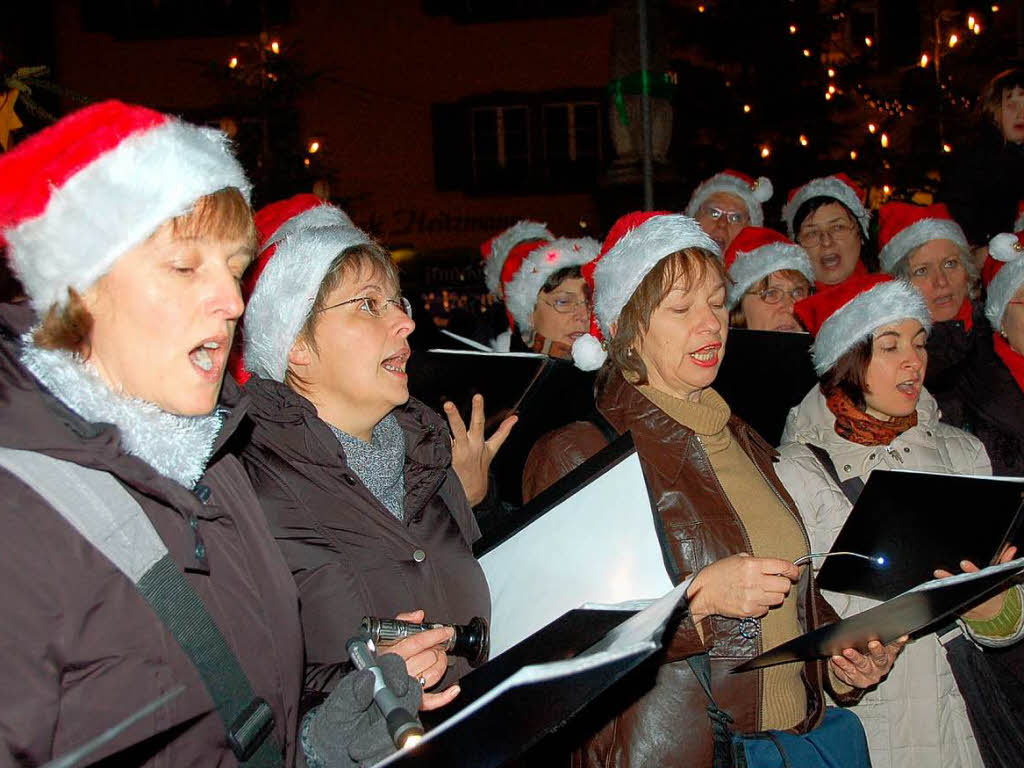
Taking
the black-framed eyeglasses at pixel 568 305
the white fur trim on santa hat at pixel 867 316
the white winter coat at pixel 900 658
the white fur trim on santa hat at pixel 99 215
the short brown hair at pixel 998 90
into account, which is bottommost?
the white winter coat at pixel 900 658

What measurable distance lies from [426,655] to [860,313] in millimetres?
2454

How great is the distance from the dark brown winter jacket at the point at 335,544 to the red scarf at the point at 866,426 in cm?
170

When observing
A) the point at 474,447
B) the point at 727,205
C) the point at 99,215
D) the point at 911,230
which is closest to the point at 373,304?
the point at 474,447

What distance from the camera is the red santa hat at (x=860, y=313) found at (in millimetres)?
3691

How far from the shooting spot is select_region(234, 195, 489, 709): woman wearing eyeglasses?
231 centimetres

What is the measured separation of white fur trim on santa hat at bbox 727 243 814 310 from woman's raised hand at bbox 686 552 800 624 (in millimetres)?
2615

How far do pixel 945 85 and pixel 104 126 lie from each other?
36.8 feet

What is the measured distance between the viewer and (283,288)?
9.09 ft

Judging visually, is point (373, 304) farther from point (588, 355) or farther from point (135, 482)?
point (135, 482)

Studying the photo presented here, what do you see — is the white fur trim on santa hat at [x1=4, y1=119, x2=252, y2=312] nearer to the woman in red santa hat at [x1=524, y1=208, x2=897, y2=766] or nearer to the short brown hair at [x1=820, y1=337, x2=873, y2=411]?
the woman in red santa hat at [x1=524, y1=208, x2=897, y2=766]

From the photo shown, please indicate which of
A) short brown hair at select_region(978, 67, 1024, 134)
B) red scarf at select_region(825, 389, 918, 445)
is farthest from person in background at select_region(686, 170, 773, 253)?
red scarf at select_region(825, 389, 918, 445)

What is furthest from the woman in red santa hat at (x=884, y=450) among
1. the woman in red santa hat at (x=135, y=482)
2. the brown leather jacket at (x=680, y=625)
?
the woman in red santa hat at (x=135, y=482)

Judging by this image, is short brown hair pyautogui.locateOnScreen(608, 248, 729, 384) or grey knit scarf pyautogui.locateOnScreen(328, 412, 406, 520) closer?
grey knit scarf pyautogui.locateOnScreen(328, 412, 406, 520)

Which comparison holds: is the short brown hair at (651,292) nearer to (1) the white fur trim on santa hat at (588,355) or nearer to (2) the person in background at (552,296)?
(1) the white fur trim on santa hat at (588,355)
